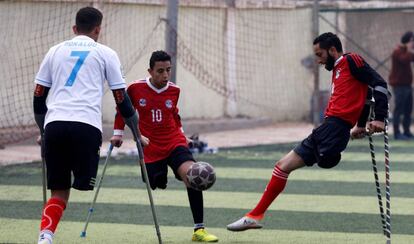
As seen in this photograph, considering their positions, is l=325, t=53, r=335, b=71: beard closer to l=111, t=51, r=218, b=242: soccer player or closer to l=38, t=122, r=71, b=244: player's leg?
l=111, t=51, r=218, b=242: soccer player

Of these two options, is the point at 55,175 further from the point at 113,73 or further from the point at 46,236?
the point at 113,73

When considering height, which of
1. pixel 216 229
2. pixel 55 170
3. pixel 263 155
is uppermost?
pixel 55 170

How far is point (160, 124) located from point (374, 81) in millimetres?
2022

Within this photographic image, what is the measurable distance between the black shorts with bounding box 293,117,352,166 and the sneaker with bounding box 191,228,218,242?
1057mm

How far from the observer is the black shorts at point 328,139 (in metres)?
9.77

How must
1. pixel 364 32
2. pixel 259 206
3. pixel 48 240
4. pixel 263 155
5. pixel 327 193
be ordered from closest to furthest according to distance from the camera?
pixel 48 240
pixel 259 206
pixel 327 193
pixel 263 155
pixel 364 32

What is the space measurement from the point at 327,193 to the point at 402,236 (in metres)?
3.26

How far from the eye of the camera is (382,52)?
1001 inches

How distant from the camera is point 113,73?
8648 mm

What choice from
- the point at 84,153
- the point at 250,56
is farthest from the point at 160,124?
the point at 250,56

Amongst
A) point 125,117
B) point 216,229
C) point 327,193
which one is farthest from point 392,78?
point 125,117

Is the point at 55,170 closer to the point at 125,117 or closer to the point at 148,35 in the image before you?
the point at 125,117

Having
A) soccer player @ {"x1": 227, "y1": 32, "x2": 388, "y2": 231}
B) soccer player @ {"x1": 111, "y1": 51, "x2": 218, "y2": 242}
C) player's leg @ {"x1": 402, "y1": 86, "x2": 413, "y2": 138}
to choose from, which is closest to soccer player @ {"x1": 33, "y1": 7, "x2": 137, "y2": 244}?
soccer player @ {"x1": 111, "y1": 51, "x2": 218, "y2": 242}

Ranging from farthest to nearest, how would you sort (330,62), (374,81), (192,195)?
(192,195) → (330,62) → (374,81)
